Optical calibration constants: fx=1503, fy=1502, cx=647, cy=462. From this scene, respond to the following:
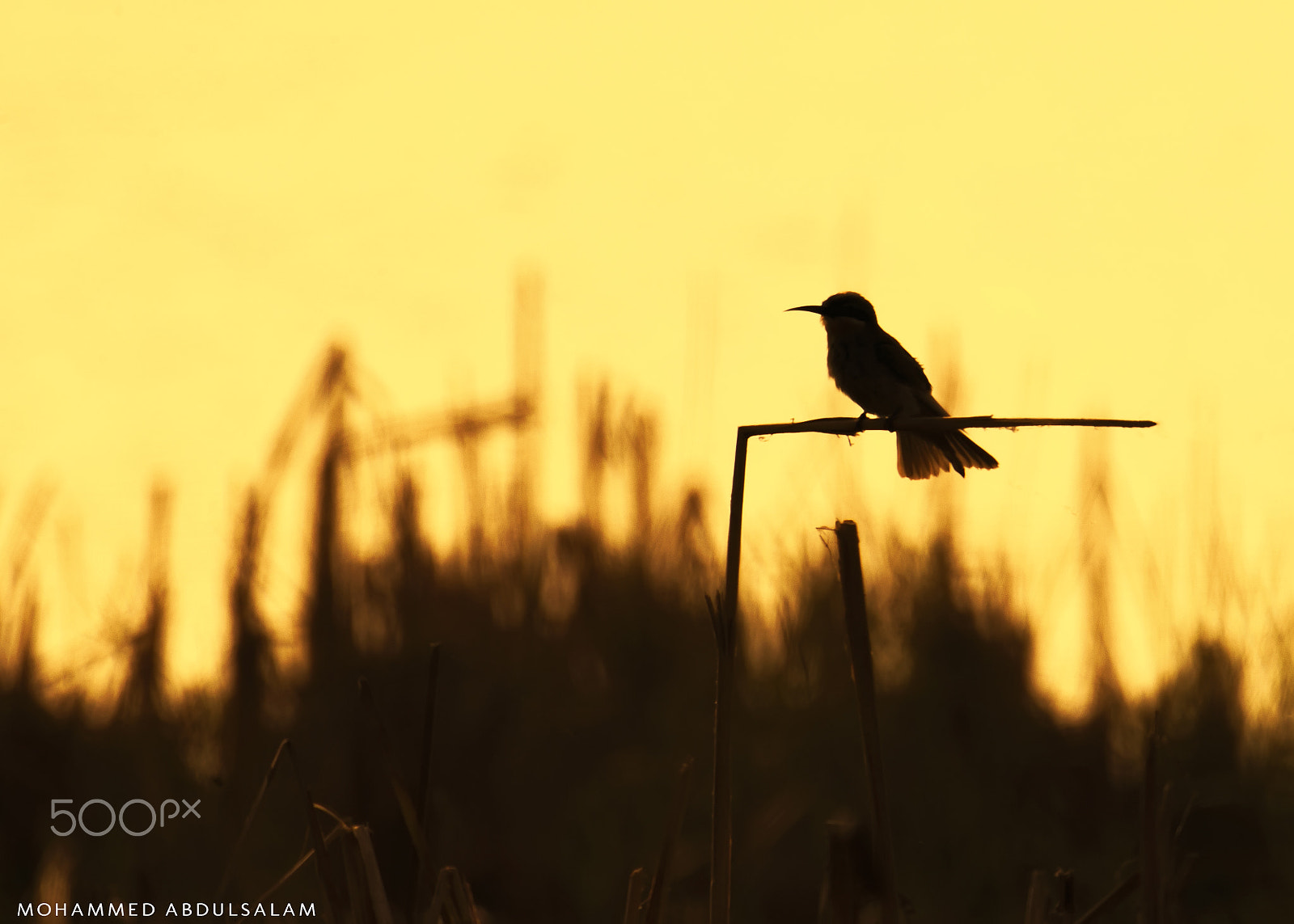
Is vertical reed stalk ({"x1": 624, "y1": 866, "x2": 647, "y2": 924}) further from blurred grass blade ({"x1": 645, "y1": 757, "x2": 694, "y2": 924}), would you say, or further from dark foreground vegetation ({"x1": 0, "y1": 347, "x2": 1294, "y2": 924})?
dark foreground vegetation ({"x1": 0, "y1": 347, "x2": 1294, "y2": 924})

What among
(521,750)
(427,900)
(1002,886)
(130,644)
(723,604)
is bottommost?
(1002,886)

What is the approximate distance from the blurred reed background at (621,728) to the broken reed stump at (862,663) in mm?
2549

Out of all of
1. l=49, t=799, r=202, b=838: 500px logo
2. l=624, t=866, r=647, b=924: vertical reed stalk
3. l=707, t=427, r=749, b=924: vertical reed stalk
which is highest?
l=707, t=427, r=749, b=924: vertical reed stalk

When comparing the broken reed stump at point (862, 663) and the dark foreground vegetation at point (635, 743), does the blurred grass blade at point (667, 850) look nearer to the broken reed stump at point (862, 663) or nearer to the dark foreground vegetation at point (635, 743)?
the broken reed stump at point (862, 663)

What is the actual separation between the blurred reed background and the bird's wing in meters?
0.52

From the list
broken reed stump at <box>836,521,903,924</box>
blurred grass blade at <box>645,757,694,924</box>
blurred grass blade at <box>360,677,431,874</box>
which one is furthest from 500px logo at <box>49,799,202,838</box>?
broken reed stump at <box>836,521,903,924</box>

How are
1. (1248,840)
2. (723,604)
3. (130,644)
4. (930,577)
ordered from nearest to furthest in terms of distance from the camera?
(723,604) → (130,644) → (1248,840) → (930,577)

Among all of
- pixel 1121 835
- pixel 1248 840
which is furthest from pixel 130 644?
pixel 1248 840

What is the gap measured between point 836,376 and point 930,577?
936 millimetres

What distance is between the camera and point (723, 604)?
6.38ft

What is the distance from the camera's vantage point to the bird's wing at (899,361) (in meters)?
5.15

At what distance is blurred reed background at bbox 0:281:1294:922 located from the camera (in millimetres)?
4641

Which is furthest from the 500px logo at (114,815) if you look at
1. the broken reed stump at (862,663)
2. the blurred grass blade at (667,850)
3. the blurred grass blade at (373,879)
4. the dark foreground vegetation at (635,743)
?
the broken reed stump at (862,663)

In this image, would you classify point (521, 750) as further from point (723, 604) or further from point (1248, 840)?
point (723, 604)
